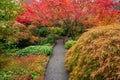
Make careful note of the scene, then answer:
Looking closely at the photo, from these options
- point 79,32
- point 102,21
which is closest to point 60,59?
point 102,21

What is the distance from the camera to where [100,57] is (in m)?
5.37

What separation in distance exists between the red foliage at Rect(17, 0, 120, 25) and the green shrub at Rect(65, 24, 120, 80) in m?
6.78

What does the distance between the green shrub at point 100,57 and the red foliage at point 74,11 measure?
22.2 ft

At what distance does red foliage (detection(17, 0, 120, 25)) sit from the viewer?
520 inches

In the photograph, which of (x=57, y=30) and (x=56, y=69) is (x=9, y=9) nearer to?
(x=56, y=69)

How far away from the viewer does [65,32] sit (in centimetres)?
1653

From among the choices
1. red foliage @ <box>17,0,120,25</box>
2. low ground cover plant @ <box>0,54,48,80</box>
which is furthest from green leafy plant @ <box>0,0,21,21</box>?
red foliage @ <box>17,0,120,25</box>

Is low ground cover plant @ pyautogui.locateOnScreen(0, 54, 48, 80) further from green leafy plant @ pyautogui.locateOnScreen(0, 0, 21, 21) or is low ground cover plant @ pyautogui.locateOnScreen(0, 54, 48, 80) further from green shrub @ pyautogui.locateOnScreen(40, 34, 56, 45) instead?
green shrub @ pyautogui.locateOnScreen(40, 34, 56, 45)

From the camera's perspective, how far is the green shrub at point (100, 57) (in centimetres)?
502

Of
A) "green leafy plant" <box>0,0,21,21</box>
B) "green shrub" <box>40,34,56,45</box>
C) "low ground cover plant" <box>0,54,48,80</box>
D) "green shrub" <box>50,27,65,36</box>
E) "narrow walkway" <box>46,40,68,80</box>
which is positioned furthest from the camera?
"green shrub" <box>50,27,65,36</box>

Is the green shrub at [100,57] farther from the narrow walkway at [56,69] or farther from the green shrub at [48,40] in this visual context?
the green shrub at [48,40]

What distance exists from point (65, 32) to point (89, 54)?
10.7 metres

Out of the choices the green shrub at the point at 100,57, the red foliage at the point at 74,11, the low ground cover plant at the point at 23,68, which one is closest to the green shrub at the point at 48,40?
the red foliage at the point at 74,11

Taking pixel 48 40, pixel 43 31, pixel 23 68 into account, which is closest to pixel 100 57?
pixel 23 68
